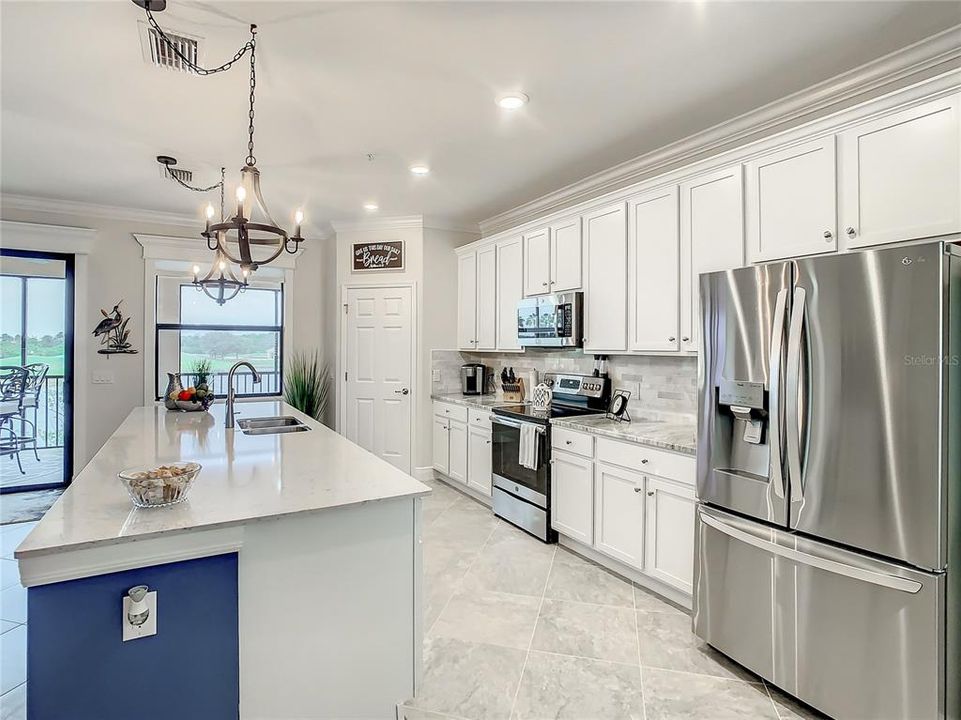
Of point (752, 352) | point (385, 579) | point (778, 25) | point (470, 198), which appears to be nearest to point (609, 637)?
point (385, 579)

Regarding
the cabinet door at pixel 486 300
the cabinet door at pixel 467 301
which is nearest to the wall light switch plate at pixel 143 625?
the cabinet door at pixel 486 300

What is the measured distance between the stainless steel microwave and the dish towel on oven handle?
63cm

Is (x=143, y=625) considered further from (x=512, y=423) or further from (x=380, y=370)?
(x=380, y=370)

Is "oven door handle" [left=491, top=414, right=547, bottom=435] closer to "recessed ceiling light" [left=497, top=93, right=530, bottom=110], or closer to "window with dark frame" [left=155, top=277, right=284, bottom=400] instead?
"recessed ceiling light" [left=497, top=93, right=530, bottom=110]

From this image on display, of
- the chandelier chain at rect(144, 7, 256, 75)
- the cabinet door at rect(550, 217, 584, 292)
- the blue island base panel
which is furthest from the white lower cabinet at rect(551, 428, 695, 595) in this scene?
the chandelier chain at rect(144, 7, 256, 75)

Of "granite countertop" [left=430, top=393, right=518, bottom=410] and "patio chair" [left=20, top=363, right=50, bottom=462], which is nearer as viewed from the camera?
"granite countertop" [left=430, top=393, right=518, bottom=410]

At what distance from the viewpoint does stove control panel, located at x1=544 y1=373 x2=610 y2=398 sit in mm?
3778

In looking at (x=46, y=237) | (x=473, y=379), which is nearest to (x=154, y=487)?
(x=473, y=379)

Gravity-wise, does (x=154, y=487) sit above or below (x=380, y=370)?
below

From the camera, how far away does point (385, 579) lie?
5.72 ft

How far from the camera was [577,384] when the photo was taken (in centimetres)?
398

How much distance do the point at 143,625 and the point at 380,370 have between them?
403 cm

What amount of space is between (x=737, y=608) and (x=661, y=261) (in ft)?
6.02

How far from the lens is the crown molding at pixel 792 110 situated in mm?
2174
